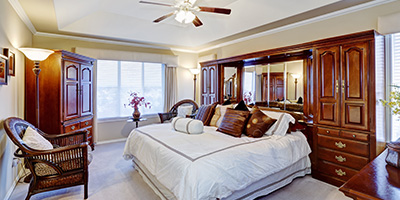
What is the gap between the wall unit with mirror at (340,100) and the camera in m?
2.48

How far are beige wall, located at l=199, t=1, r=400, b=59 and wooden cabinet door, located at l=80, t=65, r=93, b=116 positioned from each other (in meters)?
3.60

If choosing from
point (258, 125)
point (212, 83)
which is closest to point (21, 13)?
point (212, 83)

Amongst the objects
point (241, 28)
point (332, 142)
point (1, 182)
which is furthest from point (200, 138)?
point (241, 28)

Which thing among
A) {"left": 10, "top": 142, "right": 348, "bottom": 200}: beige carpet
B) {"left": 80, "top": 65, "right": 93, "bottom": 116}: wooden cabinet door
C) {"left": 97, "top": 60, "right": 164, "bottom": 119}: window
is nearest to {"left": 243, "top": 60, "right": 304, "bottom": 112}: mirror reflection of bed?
{"left": 10, "top": 142, "right": 348, "bottom": 200}: beige carpet

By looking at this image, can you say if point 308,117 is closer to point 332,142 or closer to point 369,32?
point 332,142

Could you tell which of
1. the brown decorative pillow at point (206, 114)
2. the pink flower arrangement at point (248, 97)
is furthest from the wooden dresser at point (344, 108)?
the brown decorative pillow at point (206, 114)

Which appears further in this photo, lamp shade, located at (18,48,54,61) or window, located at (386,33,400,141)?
lamp shade, located at (18,48,54,61)

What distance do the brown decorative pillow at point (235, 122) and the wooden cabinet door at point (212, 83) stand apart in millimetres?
1740

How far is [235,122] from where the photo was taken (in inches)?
120

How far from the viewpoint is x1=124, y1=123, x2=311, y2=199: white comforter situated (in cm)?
182

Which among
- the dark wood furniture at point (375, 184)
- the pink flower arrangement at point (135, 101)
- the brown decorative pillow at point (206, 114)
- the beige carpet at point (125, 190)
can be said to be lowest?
the beige carpet at point (125, 190)

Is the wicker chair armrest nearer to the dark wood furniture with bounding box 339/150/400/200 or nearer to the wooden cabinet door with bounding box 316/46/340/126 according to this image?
the dark wood furniture with bounding box 339/150/400/200

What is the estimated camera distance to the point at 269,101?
401 centimetres

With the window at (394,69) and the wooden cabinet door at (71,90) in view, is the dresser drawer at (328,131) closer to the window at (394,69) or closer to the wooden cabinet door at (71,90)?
the window at (394,69)
